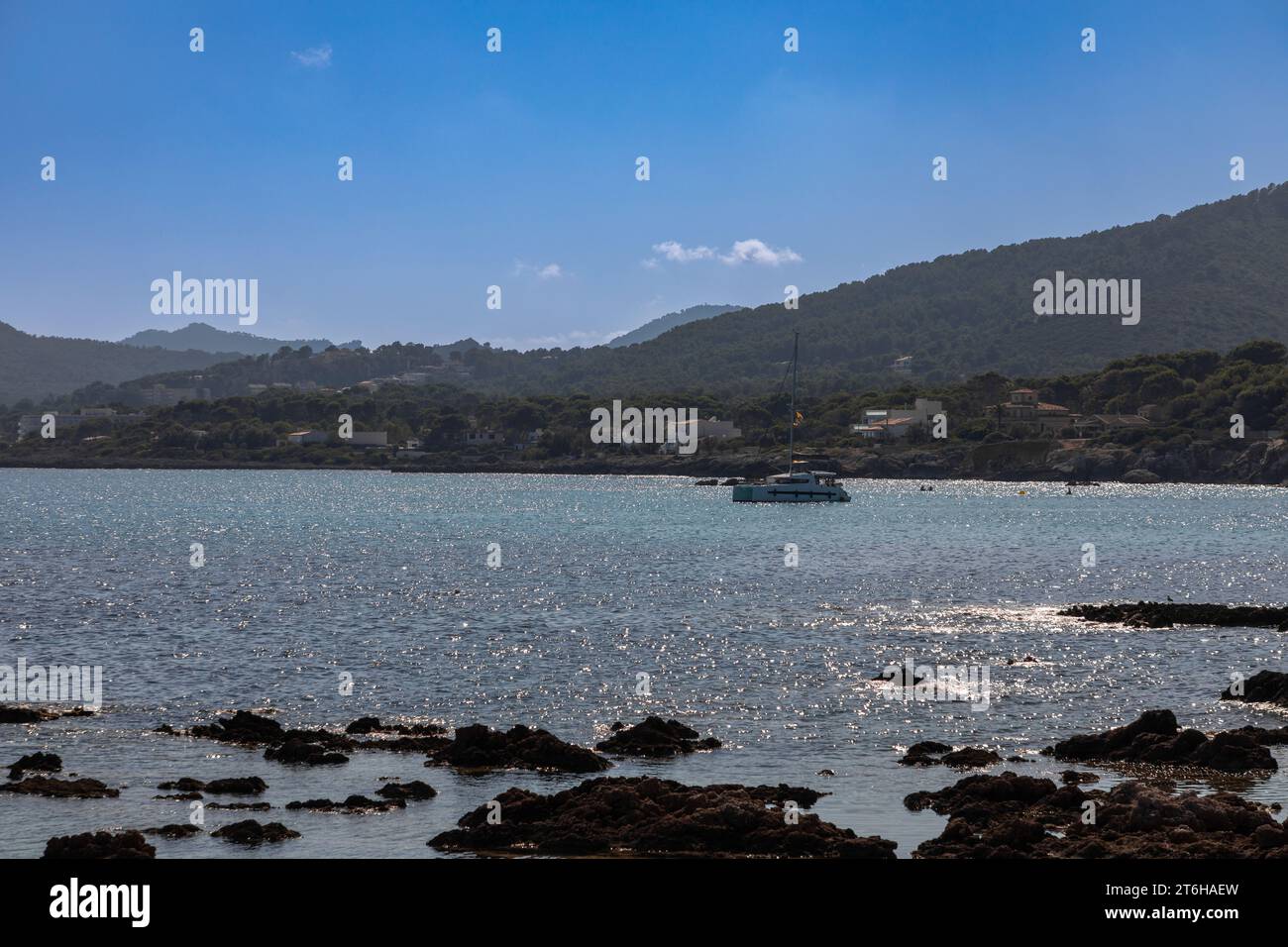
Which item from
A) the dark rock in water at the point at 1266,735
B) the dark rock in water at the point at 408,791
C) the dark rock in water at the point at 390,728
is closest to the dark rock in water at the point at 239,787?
the dark rock in water at the point at 408,791

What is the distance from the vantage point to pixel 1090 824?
1988 centimetres

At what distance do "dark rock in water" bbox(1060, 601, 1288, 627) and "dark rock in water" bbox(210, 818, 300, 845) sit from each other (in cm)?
3490

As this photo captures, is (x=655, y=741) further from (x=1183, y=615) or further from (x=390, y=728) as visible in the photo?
(x=1183, y=615)

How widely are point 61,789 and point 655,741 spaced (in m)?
10.4

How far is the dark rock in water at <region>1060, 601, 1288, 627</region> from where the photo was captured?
48.0 m

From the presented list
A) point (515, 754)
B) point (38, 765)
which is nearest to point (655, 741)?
point (515, 754)

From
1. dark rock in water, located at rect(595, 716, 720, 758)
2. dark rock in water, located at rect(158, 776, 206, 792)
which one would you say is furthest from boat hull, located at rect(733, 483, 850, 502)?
dark rock in water, located at rect(158, 776, 206, 792)

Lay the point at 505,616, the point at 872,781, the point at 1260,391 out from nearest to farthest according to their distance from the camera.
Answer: the point at 872,781 → the point at 505,616 → the point at 1260,391

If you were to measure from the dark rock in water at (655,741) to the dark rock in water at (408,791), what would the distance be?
15.4 feet

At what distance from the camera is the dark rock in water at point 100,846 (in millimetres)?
18453

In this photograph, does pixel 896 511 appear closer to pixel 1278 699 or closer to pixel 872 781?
pixel 1278 699

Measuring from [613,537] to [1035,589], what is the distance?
132ft
